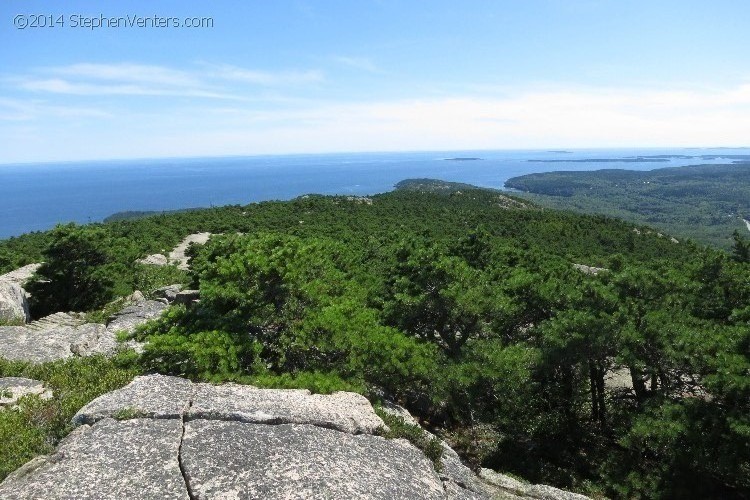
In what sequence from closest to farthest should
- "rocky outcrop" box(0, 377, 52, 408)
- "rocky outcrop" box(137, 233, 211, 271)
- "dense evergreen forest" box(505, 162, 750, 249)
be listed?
1. "rocky outcrop" box(0, 377, 52, 408)
2. "rocky outcrop" box(137, 233, 211, 271)
3. "dense evergreen forest" box(505, 162, 750, 249)

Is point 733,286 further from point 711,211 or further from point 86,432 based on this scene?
point 711,211

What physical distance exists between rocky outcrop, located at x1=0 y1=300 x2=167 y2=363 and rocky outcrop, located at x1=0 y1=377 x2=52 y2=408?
2.18 metres

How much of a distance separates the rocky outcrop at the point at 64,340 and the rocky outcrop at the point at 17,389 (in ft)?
7.16

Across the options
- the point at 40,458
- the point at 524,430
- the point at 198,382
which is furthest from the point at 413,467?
the point at 524,430

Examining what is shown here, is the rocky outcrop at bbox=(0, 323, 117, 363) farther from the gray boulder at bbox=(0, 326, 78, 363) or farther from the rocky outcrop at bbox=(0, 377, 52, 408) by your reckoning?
the rocky outcrop at bbox=(0, 377, 52, 408)

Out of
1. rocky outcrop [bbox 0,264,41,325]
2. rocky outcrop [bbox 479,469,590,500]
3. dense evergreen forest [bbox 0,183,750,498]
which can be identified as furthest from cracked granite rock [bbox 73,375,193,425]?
rocky outcrop [bbox 0,264,41,325]

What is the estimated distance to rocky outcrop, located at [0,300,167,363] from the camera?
13.5m

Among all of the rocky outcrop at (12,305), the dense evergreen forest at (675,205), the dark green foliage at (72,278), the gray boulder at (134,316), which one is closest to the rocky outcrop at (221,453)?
the gray boulder at (134,316)

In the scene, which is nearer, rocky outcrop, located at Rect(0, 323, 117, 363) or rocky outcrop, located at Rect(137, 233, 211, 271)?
rocky outcrop, located at Rect(0, 323, 117, 363)

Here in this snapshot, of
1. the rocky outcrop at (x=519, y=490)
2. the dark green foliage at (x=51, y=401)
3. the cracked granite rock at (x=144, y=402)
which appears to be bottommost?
the rocky outcrop at (x=519, y=490)

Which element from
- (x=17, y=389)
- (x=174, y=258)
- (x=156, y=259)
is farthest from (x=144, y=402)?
(x=174, y=258)

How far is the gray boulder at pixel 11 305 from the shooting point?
18.6m

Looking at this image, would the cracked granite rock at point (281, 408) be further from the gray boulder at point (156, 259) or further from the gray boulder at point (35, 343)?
the gray boulder at point (156, 259)

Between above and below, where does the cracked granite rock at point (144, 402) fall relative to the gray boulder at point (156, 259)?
above
